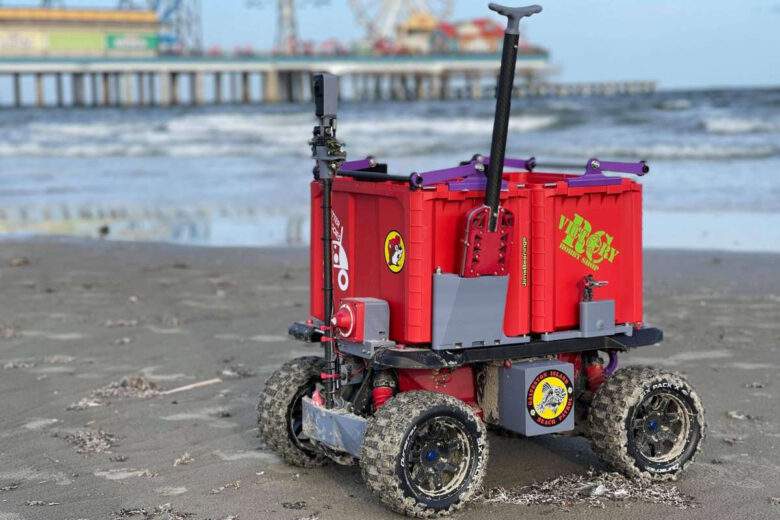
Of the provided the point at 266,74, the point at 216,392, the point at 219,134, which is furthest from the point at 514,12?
the point at 266,74

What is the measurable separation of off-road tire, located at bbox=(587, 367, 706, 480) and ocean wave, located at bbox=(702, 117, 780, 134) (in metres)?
30.9

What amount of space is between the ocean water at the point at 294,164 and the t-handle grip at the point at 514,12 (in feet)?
27.1

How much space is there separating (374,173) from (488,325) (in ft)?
2.55

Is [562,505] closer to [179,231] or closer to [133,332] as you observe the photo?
[133,332]

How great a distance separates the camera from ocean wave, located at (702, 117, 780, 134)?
34.9m

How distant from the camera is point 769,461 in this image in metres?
5.37

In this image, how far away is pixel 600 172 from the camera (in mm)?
4996

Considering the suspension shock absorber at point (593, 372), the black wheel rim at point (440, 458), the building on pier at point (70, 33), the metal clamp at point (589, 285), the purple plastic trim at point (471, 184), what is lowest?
the black wheel rim at point (440, 458)

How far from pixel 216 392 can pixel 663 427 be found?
2.73m

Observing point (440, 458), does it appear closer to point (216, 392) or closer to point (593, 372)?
point (593, 372)

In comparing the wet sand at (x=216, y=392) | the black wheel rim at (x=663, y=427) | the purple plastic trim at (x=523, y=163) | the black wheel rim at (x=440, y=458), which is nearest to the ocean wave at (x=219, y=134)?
the wet sand at (x=216, y=392)

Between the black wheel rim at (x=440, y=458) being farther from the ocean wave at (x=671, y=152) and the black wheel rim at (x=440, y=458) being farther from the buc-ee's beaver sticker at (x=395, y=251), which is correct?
the ocean wave at (x=671, y=152)

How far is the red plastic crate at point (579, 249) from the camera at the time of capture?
4.77 meters

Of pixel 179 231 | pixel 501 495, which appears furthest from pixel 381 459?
pixel 179 231
